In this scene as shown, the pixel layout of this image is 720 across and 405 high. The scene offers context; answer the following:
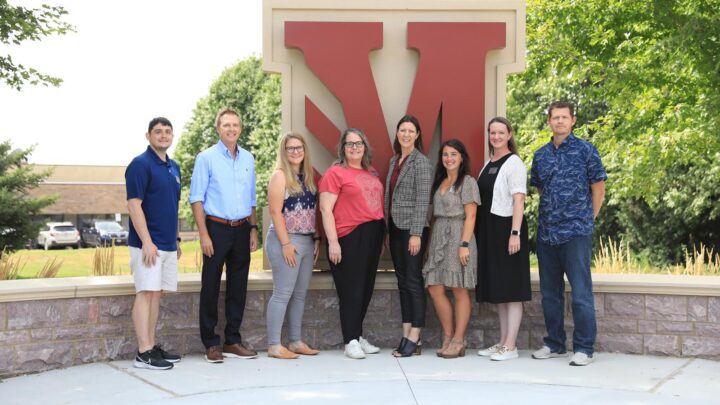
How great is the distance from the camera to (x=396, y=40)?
644 cm

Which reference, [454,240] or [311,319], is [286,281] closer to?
[311,319]

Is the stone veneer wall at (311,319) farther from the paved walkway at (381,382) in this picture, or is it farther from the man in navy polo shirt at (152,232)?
the man in navy polo shirt at (152,232)

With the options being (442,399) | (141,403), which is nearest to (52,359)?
(141,403)

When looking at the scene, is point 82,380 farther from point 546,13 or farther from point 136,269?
point 546,13

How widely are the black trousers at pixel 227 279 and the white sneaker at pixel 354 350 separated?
0.86m

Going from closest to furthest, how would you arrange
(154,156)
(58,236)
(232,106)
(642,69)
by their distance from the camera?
1. (154,156)
2. (642,69)
3. (232,106)
4. (58,236)

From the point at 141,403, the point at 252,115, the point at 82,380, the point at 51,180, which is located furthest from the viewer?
the point at 51,180

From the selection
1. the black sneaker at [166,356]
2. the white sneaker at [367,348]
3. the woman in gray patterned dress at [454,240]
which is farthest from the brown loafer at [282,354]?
the woman in gray patterned dress at [454,240]

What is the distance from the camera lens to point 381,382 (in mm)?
4852

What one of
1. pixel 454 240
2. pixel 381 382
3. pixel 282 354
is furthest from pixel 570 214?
pixel 282 354

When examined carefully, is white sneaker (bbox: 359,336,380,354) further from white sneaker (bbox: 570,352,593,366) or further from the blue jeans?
white sneaker (bbox: 570,352,593,366)

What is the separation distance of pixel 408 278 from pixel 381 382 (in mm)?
1027

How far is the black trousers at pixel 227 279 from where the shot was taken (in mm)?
5434

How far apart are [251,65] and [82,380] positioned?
2792cm
